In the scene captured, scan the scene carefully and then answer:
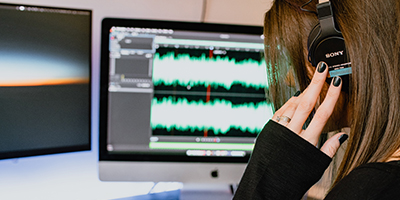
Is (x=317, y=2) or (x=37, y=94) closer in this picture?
(x=317, y=2)

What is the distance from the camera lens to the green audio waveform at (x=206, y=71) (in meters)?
0.85

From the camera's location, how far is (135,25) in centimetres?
82

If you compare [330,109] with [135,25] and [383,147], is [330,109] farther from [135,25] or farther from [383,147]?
[135,25]

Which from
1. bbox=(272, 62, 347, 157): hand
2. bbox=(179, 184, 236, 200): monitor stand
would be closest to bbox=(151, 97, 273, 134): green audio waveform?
bbox=(179, 184, 236, 200): monitor stand

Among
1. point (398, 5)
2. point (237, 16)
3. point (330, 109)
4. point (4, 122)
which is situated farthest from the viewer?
point (237, 16)

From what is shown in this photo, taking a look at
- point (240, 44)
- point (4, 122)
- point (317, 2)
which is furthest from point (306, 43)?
point (4, 122)

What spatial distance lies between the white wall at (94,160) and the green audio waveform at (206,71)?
308 mm

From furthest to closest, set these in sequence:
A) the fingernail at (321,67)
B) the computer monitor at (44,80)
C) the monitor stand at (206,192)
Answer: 1. the monitor stand at (206,192)
2. the computer monitor at (44,80)
3. the fingernail at (321,67)

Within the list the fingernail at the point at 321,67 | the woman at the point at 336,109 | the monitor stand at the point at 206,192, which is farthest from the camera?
the monitor stand at the point at 206,192

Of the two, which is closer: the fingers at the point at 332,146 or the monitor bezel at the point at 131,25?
the fingers at the point at 332,146

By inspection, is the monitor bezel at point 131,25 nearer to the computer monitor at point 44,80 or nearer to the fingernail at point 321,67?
the computer monitor at point 44,80

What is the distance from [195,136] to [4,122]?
0.49 m

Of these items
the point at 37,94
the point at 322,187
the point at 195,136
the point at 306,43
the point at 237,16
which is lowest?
the point at 322,187

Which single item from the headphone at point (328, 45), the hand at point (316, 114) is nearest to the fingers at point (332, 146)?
the hand at point (316, 114)
